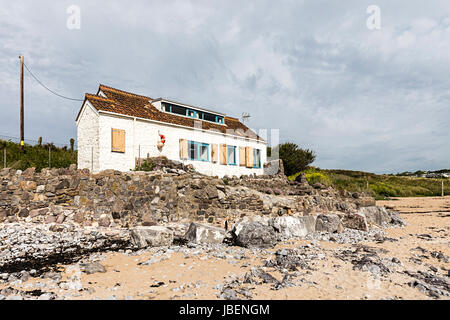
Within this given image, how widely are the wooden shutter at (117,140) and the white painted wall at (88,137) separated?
802 mm

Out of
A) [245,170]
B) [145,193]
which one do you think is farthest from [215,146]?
[145,193]

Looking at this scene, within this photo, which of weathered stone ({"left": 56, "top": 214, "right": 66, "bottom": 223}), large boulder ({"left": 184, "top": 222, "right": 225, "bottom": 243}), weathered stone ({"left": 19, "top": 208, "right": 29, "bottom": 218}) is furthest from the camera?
weathered stone ({"left": 56, "top": 214, "right": 66, "bottom": 223})

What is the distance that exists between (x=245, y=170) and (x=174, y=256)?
14.9 meters

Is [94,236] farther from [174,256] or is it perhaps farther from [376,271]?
[376,271]

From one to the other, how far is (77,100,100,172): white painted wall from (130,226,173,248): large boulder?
7625 mm

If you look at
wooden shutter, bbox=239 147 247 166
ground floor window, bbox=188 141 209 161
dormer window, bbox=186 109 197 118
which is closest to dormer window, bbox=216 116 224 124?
dormer window, bbox=186 109 197 118

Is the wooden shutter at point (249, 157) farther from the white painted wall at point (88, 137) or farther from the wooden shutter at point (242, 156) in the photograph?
the white painted wall at point (88, 137)

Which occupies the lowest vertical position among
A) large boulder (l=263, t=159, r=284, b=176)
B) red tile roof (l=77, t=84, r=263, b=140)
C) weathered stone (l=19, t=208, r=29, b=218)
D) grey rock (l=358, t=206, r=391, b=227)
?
grey rock (l=358, t=206, r=391, b=227)

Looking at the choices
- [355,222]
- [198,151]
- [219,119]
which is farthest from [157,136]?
[355,222]

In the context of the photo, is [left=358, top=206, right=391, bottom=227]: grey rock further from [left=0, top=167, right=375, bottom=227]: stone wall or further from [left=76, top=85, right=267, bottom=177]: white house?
[left=76, top=85, right=267, bottom=177]: white house

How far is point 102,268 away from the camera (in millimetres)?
6414

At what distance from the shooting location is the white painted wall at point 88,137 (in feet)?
49.5

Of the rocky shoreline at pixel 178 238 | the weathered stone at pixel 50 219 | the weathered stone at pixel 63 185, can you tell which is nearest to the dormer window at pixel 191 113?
the rocky shoreline at pixel 178 238

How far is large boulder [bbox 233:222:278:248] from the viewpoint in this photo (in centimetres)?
844
